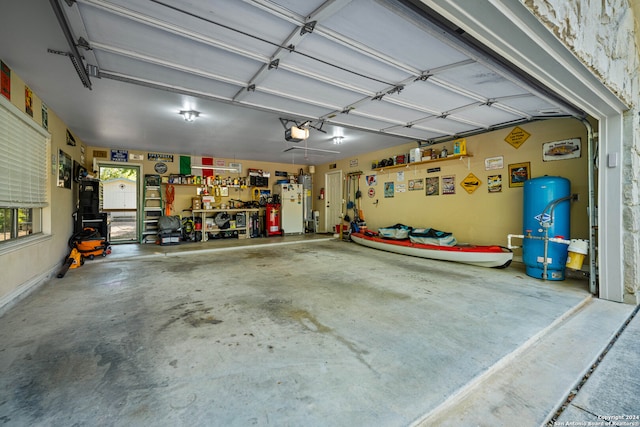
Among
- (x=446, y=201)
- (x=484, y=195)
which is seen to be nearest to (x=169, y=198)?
(x=446, y=201)

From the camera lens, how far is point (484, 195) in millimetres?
5262

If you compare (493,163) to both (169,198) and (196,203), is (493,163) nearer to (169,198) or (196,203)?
(196,203)

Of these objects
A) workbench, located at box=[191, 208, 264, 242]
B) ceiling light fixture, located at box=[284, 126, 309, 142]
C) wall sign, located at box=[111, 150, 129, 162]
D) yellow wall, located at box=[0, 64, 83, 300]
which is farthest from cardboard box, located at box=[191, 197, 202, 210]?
ceiling light fixture, located at box=[284, 126, 309, 142]

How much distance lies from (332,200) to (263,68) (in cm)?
680

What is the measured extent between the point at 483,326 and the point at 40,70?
5282mm

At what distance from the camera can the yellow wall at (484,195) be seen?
416cm

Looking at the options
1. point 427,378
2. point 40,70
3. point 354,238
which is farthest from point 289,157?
point 427,378

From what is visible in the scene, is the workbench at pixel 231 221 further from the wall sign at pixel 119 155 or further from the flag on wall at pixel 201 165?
the wall sign at pixel 119 155

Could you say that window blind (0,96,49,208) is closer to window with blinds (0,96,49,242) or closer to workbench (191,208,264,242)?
window with blinds (0,96,49,242)

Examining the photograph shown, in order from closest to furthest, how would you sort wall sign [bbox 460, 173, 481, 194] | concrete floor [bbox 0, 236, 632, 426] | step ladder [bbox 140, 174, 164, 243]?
concrete floor [bbox 0, 236, 632, 426] → wall sign [bbox 460, 173, 481, 194] → step ladder [bbox 140, 174, 164, 243]

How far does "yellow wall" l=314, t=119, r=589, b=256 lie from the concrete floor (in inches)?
57.1

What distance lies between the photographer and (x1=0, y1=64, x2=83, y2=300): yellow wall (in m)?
2.89

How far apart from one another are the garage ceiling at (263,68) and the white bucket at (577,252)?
161 centimetres

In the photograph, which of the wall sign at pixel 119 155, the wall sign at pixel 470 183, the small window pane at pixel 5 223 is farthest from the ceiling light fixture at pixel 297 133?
the wall sign at pixel 119 155
